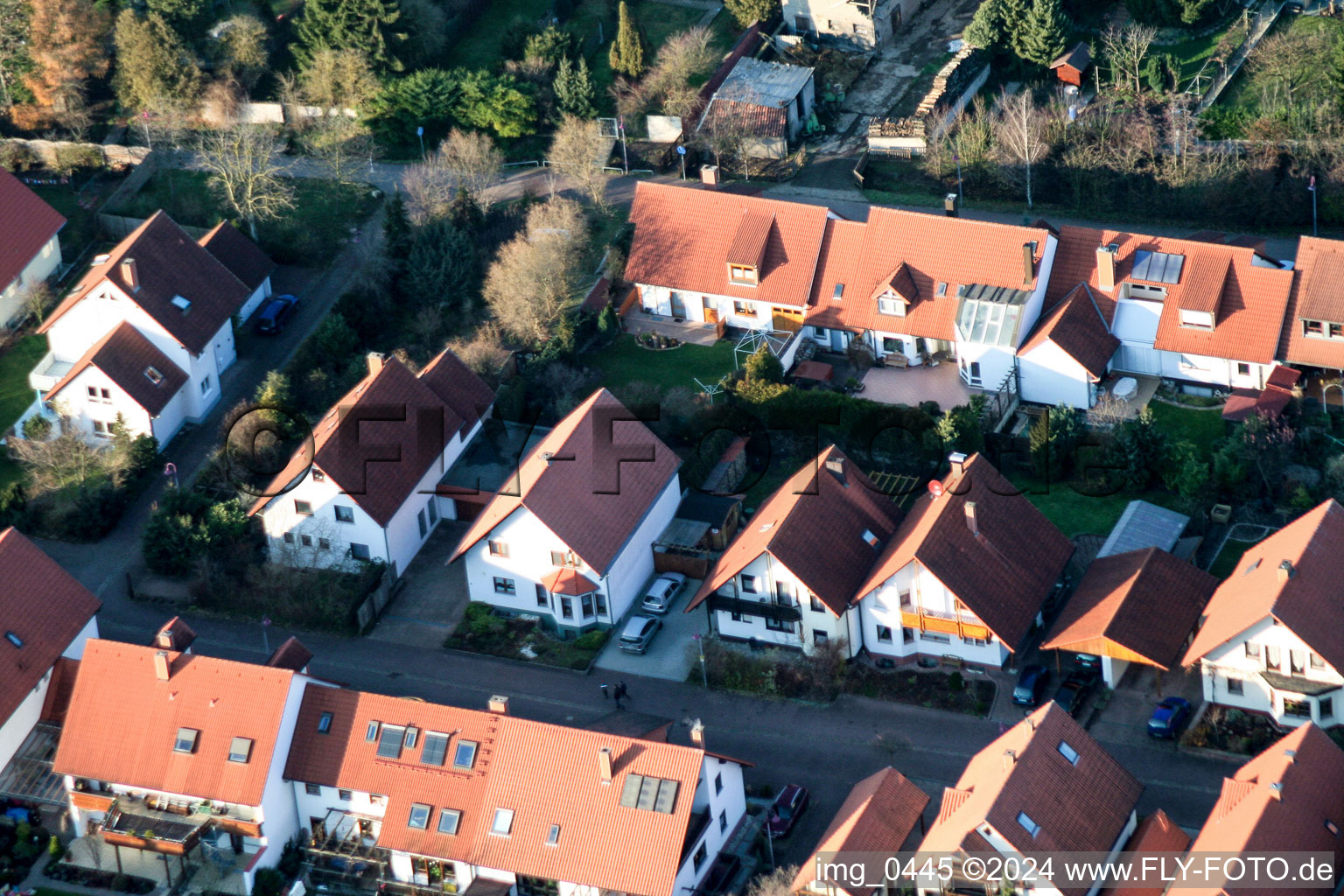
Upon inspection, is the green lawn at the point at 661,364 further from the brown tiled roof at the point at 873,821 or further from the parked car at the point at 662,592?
the brown tiled roof at the point at 873,821

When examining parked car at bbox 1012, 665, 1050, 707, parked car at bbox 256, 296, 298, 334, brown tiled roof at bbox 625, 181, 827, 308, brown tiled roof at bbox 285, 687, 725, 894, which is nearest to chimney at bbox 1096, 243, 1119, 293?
brown tiled roof at bbox 625, 181, 827, 308

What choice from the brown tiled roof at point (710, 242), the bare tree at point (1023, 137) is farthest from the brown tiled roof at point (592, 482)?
the bare tree at point (1023, 137)

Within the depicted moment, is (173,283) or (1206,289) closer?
(1206,289)

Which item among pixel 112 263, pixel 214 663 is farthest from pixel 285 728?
pixel 112 263

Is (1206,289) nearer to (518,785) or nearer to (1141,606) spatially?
(1141,606)

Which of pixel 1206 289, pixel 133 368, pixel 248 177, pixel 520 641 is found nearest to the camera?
pixel 520 641

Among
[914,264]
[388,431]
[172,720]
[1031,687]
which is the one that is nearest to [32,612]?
[172,720]

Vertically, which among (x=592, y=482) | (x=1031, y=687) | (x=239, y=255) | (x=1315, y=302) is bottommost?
(x=1031, y=687)
